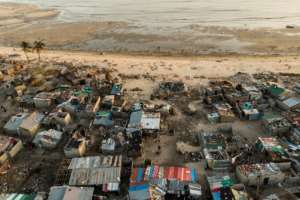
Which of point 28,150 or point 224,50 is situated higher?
point 224,50

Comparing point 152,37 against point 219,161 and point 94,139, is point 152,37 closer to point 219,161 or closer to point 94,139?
point 94,139

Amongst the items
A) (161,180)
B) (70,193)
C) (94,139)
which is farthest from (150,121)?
(70,193)

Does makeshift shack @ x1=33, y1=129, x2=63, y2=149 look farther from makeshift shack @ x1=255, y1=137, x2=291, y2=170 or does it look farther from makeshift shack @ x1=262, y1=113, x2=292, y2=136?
makeshift shack @ x1=262, y1=113, x2=292, y2=136

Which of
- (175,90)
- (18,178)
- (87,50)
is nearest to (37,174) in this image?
(18,178)

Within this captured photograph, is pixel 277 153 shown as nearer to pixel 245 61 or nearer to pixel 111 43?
pixel 245 61

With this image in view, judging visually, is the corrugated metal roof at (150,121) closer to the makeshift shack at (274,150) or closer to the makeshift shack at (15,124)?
the makeshift shack at (274,150)

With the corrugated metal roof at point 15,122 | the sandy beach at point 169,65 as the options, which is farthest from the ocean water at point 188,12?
the corrugated metal roof at point 15,122
